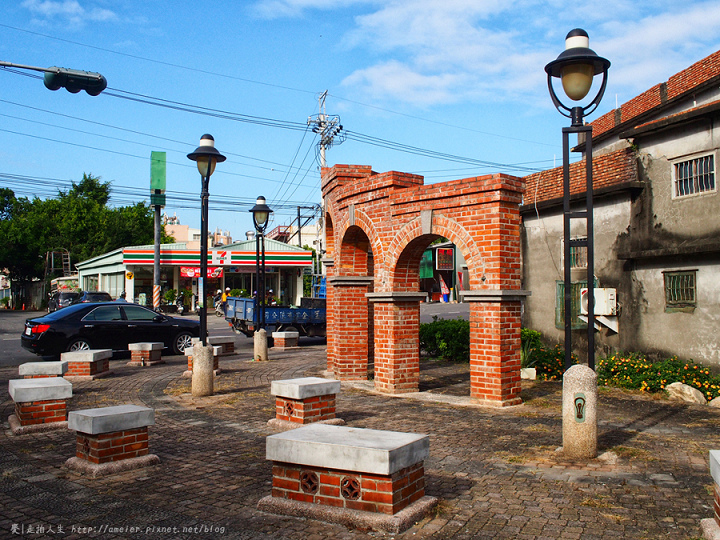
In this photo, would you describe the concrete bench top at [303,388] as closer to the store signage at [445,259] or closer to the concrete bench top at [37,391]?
the concrete bench top at [37,391]

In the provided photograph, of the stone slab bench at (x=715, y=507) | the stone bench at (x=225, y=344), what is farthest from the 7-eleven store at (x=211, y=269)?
the stone slab bench at (x=715, y=507)

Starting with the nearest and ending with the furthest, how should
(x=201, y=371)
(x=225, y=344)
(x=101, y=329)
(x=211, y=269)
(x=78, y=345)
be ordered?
(x=201, y=371), (x=78, y=345), (x=101, y=329), (x=225, y=344), (x=211, y=269)

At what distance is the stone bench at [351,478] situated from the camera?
4316 mm

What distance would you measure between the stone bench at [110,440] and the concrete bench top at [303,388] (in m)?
1.89

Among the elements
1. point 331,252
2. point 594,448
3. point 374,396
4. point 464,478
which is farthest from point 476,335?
point 331,252

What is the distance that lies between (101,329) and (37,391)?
26.4 feet

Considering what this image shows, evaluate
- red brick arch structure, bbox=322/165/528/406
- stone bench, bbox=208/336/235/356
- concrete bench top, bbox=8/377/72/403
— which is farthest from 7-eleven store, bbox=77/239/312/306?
concrete bench top, bbox=8/377/72/403

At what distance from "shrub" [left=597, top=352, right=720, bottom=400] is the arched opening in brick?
15.5 feet

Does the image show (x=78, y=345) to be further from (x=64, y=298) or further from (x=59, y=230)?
(x=59, y=230)

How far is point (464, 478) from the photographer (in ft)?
18.2

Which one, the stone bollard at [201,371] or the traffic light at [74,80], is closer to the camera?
the stone bollard at [201,371]

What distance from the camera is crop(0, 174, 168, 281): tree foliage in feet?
175

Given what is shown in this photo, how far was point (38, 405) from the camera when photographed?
7668mm

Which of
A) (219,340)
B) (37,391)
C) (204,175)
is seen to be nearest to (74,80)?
(204,175)
